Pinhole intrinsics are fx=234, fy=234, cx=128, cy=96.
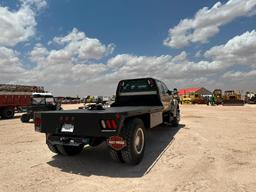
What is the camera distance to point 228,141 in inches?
309

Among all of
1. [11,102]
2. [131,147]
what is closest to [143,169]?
[131,147]

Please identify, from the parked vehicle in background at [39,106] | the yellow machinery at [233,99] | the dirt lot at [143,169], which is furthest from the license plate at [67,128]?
the yellow machinery at [233,99]

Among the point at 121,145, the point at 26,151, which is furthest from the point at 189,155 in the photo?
the point at 26,151

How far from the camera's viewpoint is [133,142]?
5094 millimetres

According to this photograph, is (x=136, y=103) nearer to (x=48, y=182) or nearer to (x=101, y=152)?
(x=101, y=152)

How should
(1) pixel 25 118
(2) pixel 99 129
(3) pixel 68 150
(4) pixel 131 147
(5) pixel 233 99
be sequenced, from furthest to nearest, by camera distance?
(5) pixel 233 99 → (1) pixel 25 118 → (3) pixel 68 150 → (4) pixel 131 147 → (2) pixel 99 129

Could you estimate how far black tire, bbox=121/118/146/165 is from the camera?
496cm

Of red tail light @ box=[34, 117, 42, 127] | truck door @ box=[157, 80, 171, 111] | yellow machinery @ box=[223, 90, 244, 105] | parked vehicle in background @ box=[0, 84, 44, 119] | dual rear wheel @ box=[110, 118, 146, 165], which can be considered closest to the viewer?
dual rear wheel @ box=[110, 118, 146, 165]

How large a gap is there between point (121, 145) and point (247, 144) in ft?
15.4

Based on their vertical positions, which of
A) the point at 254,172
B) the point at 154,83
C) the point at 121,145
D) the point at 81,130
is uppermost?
the point at 154,83

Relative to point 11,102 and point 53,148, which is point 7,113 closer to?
point 11,102

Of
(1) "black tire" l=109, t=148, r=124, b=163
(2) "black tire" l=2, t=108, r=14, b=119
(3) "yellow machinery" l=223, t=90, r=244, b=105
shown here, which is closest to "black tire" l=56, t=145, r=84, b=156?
(1) "black tire" l=109, t=148, r=124, b=163

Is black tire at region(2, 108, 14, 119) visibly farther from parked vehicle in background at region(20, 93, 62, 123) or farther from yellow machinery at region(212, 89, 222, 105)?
yellow machinery at region(212, 89, 222, 105)

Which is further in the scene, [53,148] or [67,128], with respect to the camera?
[53,148]
